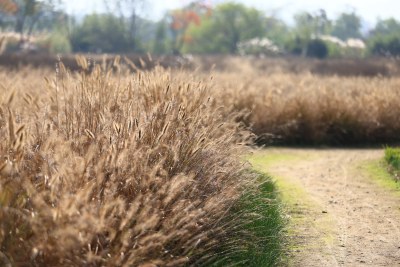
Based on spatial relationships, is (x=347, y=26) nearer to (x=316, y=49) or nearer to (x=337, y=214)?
(x=316, y=49)

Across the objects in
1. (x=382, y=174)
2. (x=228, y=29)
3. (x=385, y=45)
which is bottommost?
(x=382, y=174)

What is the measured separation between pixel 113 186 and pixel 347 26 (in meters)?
120

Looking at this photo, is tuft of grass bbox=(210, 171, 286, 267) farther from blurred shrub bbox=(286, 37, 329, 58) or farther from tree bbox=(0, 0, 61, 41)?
blurred shrub bbox=(286, 37, 329, 58)

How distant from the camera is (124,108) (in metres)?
6.15


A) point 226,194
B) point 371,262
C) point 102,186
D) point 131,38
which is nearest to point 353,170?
point 371,262

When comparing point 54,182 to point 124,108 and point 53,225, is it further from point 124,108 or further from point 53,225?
point 124,108

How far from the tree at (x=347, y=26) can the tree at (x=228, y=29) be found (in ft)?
158

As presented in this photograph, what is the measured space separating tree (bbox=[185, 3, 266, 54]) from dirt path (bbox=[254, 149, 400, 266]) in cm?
6089

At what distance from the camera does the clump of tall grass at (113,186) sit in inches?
162

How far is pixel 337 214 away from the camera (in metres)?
7.83

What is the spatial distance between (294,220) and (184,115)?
1875mm

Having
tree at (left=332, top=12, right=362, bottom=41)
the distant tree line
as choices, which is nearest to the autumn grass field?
the distant tree line

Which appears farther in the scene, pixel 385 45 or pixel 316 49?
pixel 316 49

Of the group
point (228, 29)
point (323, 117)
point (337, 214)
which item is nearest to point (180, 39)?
point (228, 29)
